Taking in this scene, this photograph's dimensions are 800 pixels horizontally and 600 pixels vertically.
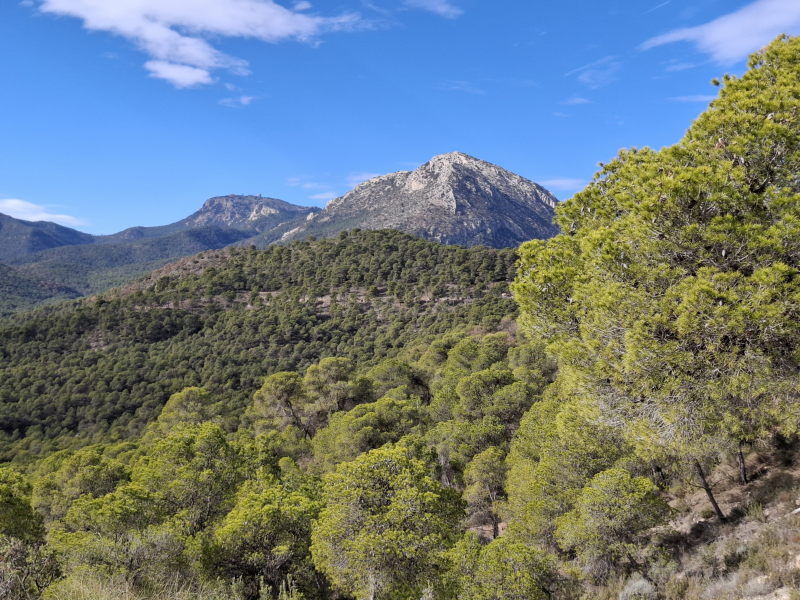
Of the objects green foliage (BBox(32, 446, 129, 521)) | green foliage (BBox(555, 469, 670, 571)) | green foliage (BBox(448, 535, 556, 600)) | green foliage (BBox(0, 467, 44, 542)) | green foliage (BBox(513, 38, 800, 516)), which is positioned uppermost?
green foliage (BBox(513, 38, 800, 516))

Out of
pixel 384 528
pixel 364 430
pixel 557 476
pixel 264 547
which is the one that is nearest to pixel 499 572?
pixel 384 528

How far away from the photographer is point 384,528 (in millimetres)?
14188

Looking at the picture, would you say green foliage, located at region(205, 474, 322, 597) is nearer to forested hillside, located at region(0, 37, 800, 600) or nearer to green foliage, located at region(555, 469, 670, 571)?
forested hillside, located at region(0, 37, 800, 600)

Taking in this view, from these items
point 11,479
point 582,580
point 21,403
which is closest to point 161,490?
point 11,479

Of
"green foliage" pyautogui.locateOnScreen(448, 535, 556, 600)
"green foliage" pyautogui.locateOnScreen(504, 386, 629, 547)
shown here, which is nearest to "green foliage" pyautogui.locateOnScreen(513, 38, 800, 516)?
"green foliage" pyautogui.locateOnScreen(448, 535, 556, 600)

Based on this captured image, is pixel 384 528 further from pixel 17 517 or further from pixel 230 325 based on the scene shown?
pixel 230 325

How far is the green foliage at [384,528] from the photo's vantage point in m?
13.6

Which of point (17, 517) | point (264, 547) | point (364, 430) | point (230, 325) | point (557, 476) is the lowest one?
point (17, 517)

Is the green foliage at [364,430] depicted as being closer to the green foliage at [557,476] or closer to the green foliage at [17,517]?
the green foliage at [557,476]

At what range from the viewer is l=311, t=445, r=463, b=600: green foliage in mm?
13648

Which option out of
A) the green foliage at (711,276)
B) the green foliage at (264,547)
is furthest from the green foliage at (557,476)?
the green foliage at (264,547)

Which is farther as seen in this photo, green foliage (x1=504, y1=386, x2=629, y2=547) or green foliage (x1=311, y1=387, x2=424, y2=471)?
green foliage (x1=311, y1=387, x2=424, y2=471)

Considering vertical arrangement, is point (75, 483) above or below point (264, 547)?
below

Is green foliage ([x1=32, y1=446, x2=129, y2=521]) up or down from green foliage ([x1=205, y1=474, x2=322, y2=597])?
down
